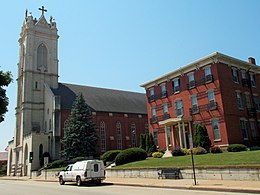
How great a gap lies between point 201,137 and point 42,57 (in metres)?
41.8

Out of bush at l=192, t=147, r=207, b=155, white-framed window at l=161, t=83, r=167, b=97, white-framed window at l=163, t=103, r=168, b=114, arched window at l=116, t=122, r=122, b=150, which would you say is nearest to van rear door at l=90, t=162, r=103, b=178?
bush at l=192, t=147, r=207, b=155

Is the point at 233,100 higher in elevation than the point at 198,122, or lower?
higher

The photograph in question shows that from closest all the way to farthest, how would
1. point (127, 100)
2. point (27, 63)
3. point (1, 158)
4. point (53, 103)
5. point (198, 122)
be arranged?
1. point (198, 122)
2. point (53, 103)
3. point (27, 63)
4. point (127, 100)
5. point (1, 158)

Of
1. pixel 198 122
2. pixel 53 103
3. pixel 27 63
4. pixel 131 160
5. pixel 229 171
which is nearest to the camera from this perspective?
pixel 229 171

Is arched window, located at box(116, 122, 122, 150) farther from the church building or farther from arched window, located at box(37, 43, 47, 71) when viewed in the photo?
arched window, located at box(37, 43, 47, 71)

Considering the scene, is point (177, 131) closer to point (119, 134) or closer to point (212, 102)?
point (212, 102)

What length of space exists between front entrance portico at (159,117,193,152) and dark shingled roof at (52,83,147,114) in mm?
23698

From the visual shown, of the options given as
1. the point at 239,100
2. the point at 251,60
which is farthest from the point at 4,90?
the point at 251,60

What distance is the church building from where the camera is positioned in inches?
1982

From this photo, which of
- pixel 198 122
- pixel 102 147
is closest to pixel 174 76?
pixel 198 122

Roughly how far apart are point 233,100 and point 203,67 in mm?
5205

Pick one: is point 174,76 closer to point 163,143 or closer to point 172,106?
point 172,106

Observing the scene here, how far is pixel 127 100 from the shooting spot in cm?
6669

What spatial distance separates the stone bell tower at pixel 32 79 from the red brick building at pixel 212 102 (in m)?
25.5
